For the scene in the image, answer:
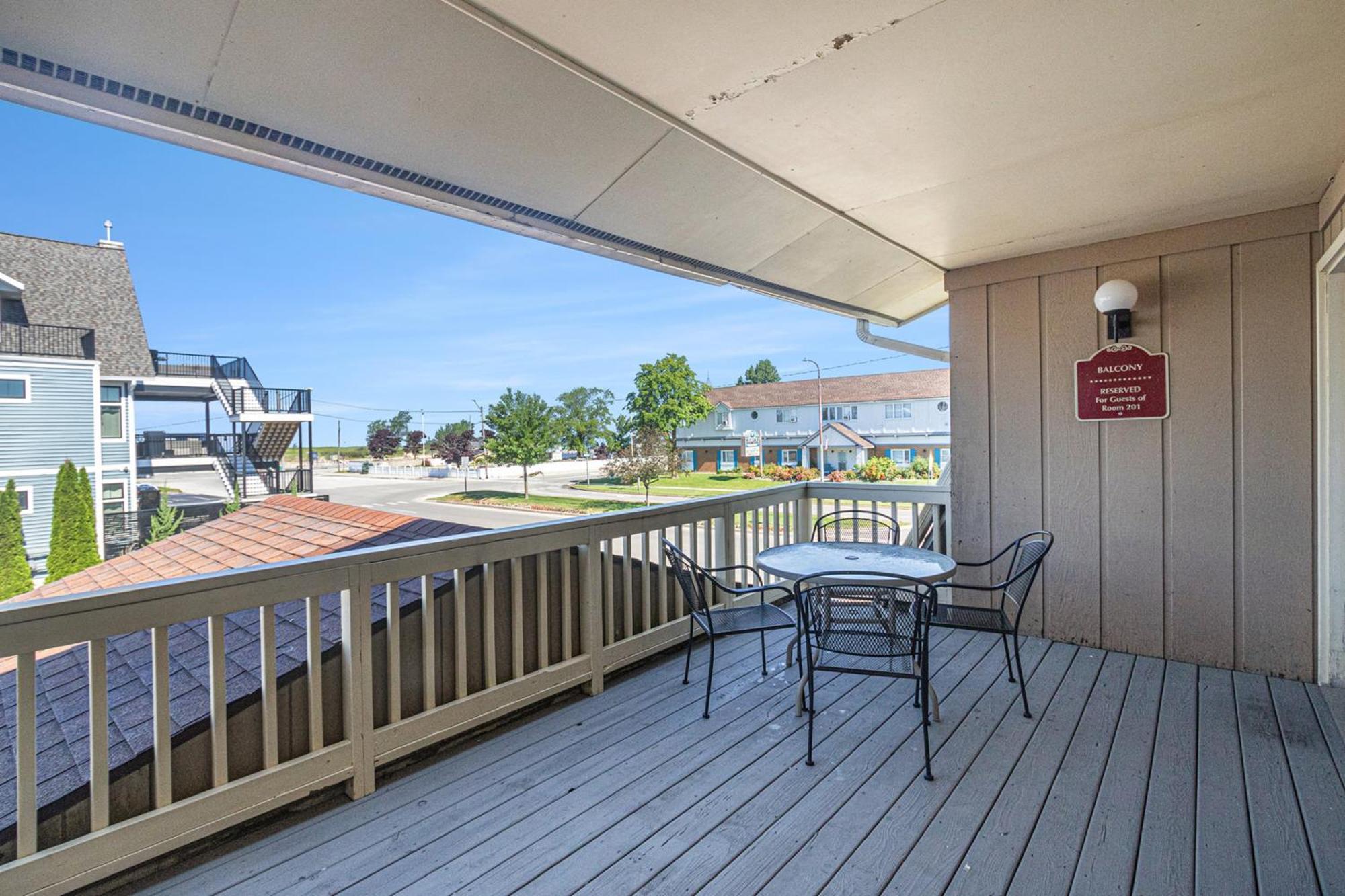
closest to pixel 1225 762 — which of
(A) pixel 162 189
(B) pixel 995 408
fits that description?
(B) pixel 995 408

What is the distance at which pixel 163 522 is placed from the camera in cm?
966

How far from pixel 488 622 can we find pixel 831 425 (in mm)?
18159

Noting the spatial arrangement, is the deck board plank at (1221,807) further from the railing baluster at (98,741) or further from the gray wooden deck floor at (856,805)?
the railing baluster at (98,741)

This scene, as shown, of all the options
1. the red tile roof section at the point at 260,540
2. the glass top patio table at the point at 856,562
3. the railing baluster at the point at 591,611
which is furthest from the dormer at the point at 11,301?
the glass top patio table at the point at 856,562

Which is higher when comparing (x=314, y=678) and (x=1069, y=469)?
(x=1069, y=469)

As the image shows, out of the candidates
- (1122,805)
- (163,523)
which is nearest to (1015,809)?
(1122,805)

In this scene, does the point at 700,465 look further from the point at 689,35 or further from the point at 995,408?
the point at 689,35

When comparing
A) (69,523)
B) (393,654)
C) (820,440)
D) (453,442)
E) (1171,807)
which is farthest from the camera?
(453,442)

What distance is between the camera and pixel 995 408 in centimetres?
343

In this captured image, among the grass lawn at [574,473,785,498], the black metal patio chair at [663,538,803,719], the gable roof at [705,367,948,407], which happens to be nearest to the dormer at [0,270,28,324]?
the black metal patio chair at [663,538,803,719]

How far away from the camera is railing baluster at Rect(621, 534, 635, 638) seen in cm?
285

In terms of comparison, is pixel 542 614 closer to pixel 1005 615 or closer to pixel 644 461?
pixel 1005 615

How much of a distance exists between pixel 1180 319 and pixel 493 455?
17565 mm

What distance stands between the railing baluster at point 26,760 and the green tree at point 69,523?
978 centimetres
